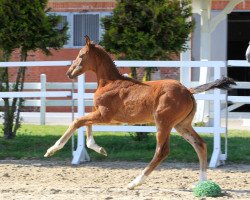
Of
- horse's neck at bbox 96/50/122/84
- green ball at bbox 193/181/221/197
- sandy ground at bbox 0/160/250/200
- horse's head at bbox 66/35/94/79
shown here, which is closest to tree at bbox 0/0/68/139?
sandy ground at bbox 0/160/250/200

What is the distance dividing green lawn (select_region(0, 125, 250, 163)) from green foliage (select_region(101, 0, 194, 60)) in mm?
1621

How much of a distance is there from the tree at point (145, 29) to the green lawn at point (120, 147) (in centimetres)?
162

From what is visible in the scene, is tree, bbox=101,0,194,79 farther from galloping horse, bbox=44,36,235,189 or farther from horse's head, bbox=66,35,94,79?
galloping horse, bbox=44,36,235,189

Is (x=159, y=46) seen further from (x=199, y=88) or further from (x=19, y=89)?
(x=199, y=88)

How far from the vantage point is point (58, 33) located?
44.8 feet

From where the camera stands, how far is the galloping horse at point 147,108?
29.3 feet

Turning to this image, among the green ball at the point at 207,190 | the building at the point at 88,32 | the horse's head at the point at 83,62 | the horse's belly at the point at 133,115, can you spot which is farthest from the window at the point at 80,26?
the green ball at the point at 207,190

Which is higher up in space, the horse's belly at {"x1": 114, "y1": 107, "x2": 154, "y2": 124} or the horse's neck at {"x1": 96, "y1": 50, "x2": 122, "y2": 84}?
the horse's neck at {"x1": 96, "y1": 50, "x2": 122, "y2": 84}

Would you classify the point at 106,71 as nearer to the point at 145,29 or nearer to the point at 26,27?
the point at 145,29

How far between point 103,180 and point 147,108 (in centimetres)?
168

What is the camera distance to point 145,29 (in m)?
13.2

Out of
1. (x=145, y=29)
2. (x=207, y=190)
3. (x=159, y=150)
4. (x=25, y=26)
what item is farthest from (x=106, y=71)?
(x=25, y=26)

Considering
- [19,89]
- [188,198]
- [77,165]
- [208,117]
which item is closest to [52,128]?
[19,89]

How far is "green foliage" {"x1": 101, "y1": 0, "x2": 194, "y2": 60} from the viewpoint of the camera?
1302 cm
